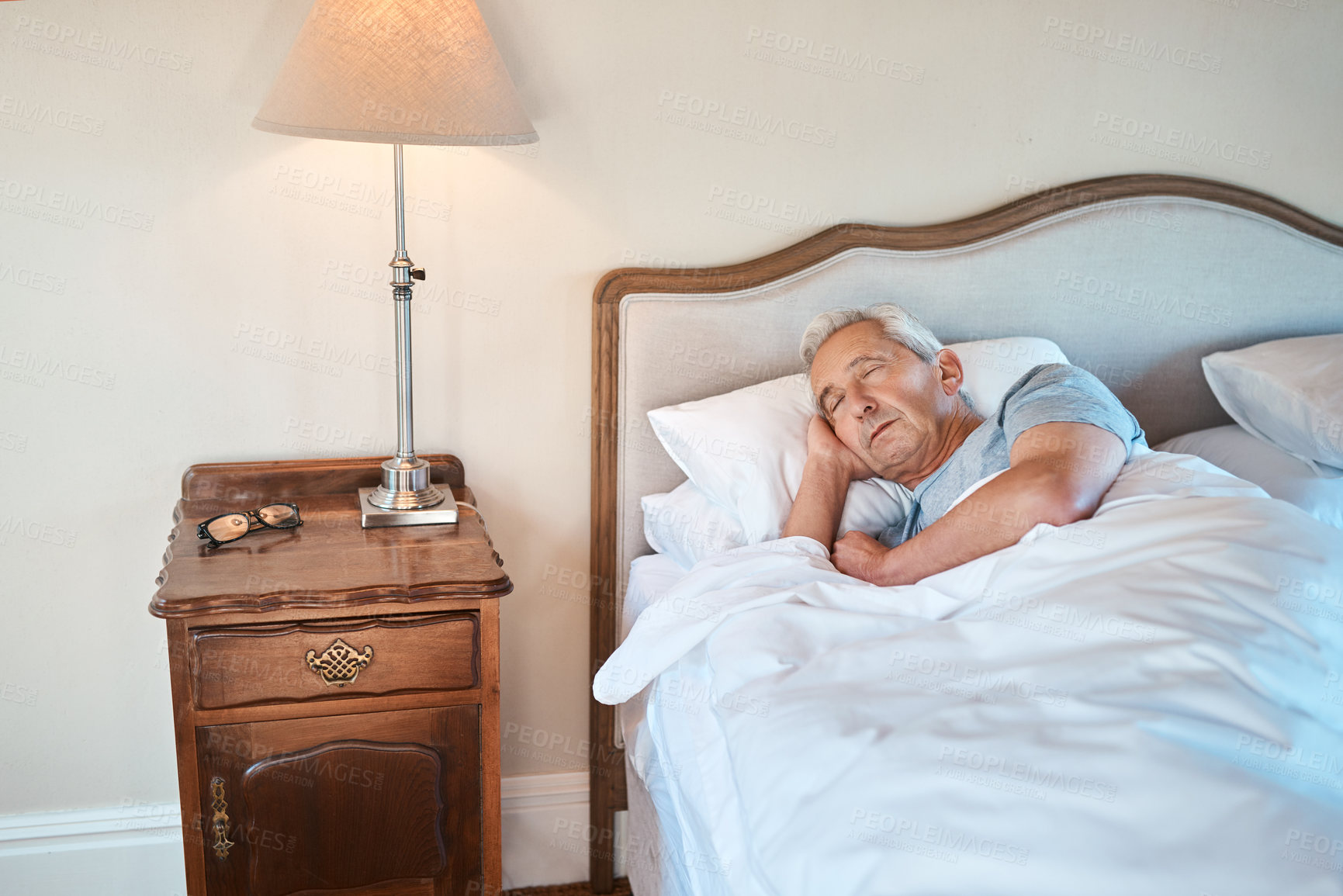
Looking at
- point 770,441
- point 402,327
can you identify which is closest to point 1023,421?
point 770,441

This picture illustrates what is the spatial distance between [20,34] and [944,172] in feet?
5.31

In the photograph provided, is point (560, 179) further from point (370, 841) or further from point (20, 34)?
point (370, 841)

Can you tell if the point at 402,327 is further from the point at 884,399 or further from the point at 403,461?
the point at 884,399

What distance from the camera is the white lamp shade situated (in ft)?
4.49

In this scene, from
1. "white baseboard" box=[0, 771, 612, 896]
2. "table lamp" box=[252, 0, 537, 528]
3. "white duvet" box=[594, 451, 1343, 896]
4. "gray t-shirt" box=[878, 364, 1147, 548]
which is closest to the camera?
"white duvet" box=[594, 451, 1343, 896]

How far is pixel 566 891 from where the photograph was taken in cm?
205

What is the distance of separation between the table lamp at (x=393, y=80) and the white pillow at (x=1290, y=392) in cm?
149

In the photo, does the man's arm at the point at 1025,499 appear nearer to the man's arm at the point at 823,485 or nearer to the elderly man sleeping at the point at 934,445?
the elderly man sleeping at the point at 934,445

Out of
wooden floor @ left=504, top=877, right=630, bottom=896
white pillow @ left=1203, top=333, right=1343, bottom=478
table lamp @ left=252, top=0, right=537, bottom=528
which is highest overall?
table lamp @ left=252, top=0, right=537, bottom=528

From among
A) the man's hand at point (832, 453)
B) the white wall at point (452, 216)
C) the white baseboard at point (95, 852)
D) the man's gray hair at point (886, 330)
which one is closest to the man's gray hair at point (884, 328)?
the man's gray hair at point (886, 330)

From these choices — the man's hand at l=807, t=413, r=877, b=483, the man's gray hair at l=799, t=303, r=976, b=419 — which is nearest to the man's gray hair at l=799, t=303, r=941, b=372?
the man's gray hair at l=799, t=303, r=976, b=419

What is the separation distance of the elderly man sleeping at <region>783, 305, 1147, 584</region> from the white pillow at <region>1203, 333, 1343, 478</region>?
509mm

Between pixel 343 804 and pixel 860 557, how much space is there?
0.86 m

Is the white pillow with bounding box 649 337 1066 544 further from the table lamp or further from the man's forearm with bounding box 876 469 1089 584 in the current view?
the table lamp
